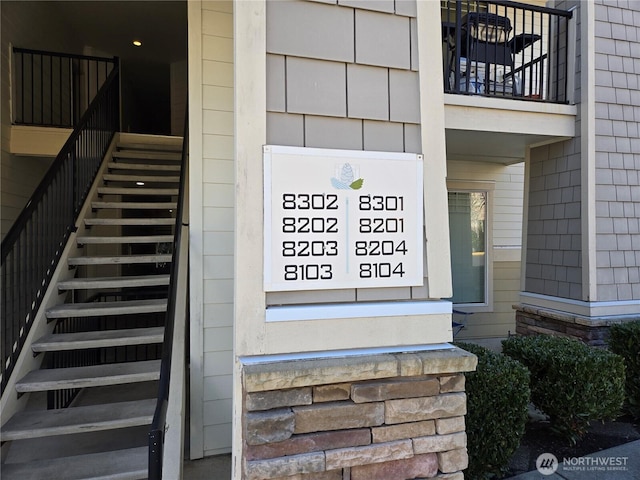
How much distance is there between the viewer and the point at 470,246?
602 cm

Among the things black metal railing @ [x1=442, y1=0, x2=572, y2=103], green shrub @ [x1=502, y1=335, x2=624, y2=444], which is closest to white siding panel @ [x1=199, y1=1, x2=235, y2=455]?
black metal railing @ [x1=442, y1=0, x2=572, y2=103]

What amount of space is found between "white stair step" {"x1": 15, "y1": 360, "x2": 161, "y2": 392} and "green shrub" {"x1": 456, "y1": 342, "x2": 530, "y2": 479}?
6.73 ft

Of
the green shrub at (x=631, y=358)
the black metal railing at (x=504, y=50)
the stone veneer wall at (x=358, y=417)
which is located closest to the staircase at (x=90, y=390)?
the stone veneer wall at (x=358, y=417)

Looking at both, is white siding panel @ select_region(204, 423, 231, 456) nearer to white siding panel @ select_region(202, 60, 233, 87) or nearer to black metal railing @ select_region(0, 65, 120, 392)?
black metal railing @ select_region(0, 65, 120, 392)

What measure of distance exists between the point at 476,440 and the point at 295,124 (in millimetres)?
2090

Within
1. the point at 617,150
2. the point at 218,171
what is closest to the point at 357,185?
the point at 218,171

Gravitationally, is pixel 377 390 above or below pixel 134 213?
below

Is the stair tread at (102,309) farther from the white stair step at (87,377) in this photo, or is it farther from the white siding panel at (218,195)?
the white siding panel at (218,195)

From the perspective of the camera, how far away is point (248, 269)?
133 centimetres

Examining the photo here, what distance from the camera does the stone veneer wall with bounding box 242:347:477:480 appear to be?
1.28 metres

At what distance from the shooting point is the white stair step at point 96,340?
2809 mm

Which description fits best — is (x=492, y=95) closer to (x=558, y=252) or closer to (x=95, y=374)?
(x=558, y=252)

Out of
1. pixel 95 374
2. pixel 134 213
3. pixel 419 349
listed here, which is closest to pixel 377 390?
pixel 419 349

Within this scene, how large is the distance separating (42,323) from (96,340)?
48 centimetres
